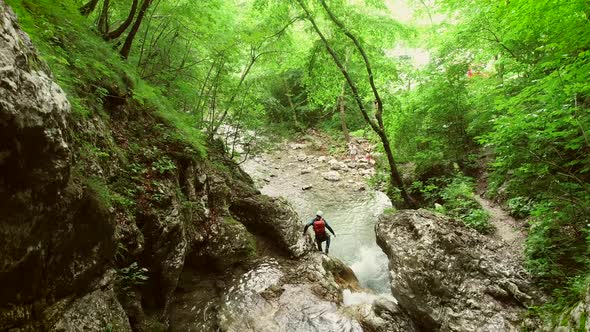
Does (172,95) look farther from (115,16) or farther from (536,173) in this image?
(536,173)

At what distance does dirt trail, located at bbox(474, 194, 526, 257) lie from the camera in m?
7.33

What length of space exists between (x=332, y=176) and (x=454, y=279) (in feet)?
38.5

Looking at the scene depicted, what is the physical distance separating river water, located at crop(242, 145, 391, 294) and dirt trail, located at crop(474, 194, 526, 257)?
146 inches

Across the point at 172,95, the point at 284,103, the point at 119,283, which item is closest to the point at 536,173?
the point at 119,283

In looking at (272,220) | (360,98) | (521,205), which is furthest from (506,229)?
(272,220)

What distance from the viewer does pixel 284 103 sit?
25.9 m

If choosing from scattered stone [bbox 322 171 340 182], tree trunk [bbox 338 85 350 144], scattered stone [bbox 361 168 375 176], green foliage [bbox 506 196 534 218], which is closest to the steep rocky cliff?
green foliage [bbox 506 196 534 218]

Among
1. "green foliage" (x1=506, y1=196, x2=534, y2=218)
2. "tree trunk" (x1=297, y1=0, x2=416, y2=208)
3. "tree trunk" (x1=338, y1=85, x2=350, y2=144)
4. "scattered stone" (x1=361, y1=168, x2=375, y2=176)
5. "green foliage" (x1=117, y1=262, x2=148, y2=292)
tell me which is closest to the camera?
"green foliage" (x1=117, y1=262, x2=148, y2=292)

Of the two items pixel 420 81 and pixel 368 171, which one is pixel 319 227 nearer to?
pixel 420 81

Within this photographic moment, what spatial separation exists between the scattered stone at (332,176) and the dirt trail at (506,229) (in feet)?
30.6

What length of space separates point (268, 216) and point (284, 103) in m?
→ 17.3

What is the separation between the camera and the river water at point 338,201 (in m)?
11.1

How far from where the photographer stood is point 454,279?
22.4ft

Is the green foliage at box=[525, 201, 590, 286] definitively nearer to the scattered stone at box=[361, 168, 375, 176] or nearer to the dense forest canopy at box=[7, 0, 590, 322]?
the dense forest canopy at box=[7, 0, 590, 322]
